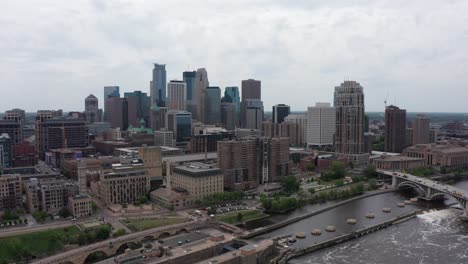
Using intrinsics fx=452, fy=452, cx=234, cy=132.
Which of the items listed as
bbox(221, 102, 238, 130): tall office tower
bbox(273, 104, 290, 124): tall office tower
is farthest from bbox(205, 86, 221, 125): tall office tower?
bbox(273, 104, 290, 124): tall office tower

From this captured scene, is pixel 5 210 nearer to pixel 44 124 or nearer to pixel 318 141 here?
pixel 44 124

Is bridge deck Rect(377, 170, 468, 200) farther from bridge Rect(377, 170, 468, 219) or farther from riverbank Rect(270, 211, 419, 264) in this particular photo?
riverbank Rect(270, 211, 419, 264)

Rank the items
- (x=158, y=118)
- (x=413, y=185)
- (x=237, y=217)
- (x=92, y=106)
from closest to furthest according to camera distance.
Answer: (x=237, y=217), (x=413, y=185), (x=158, y=118), (x=92, y=106)

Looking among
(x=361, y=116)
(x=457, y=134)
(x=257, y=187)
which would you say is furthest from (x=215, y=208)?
(x=457, y=134)

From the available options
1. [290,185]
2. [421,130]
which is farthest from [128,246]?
[421,130]

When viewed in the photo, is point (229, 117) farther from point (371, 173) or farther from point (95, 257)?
point (95, 257)

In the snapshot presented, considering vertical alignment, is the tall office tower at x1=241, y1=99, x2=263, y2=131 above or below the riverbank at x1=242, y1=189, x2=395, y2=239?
above
